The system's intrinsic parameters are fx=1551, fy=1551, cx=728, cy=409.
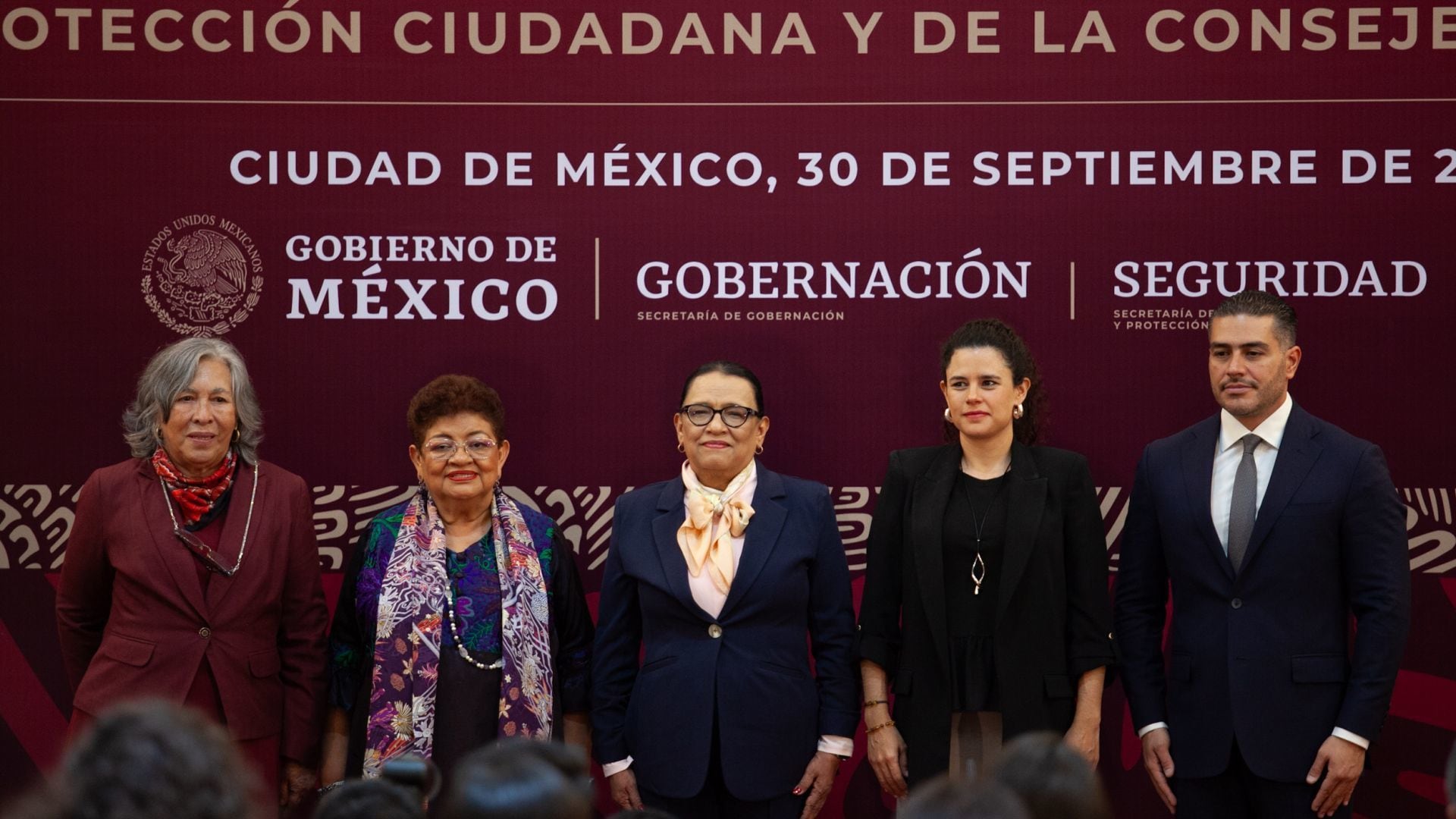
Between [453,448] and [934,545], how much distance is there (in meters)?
1.26

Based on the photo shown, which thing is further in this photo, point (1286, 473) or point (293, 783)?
point (293, 783)

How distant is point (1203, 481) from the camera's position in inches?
153

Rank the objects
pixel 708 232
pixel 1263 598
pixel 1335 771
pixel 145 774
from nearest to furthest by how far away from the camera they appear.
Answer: pixel 145 774
pixel 1335 771
pixel 1263 598
pixel 708 232

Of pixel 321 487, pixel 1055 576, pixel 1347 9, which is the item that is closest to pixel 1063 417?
pixel 1055 576

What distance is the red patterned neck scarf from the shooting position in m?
3.98

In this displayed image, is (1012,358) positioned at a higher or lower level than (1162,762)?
higher

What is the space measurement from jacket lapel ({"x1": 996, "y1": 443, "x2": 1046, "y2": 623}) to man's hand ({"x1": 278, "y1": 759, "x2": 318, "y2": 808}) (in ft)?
6.03

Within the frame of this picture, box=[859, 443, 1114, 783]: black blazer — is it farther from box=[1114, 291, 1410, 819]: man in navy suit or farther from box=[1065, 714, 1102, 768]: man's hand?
box=[1114, 291, 1410, 819]: man in navy suit

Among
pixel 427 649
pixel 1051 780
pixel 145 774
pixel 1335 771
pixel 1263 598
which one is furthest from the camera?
pixel 427 649

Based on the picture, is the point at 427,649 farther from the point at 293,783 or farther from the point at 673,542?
the point at 673,542

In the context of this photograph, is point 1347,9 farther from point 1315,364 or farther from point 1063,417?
point 1063,417

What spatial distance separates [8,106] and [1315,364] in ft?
13.5

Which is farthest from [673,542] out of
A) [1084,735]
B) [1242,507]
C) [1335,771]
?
[1335,771]

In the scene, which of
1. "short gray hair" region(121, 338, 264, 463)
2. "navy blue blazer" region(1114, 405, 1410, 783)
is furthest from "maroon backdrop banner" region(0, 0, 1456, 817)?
"navy blue blazer" region(1114, 405, 1410, 783)
